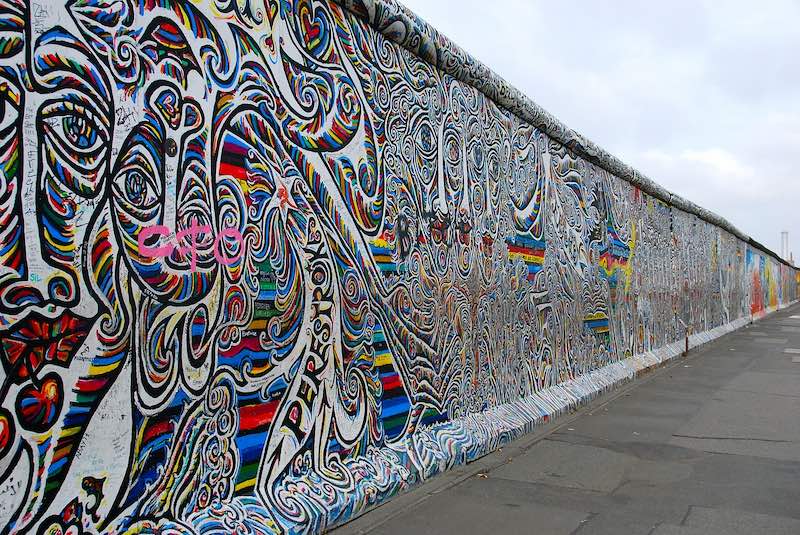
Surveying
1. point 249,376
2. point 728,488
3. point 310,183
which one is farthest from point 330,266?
point 728,488

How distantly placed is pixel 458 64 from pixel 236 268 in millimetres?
3120

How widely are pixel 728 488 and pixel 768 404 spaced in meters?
4.02

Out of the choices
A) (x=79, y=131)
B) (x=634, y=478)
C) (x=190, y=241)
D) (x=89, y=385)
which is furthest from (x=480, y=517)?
(x=79, y=131)

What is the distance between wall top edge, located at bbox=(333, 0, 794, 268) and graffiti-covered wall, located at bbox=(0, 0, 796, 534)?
0.20ft

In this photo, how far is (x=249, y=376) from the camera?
3.77 metres

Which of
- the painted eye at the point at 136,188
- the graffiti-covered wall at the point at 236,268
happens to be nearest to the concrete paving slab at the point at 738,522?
the graffiti-covered wall at the point at 236,268

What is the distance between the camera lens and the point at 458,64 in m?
6.06

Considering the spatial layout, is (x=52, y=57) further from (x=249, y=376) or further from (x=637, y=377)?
(x=637, y=377)

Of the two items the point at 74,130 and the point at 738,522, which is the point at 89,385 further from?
the point at 738,522

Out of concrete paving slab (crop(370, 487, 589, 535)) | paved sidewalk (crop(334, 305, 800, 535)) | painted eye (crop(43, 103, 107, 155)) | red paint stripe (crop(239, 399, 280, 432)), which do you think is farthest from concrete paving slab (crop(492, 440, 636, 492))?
painted eye (crop(43, 103, 107, 155))

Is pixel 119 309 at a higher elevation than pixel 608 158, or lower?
lower

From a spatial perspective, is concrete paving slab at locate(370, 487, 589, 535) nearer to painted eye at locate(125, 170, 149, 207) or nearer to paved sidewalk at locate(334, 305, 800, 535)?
paved sidewalk at locate(334, 305, 800, 535)

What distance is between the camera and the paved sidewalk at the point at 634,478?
4.40m

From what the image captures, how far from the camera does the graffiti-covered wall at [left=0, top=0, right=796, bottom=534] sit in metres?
2.79
